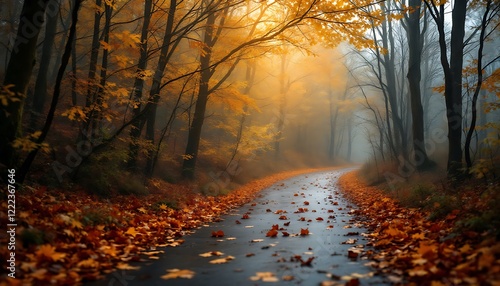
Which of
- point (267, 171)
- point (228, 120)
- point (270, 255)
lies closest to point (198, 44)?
point (270, 255)

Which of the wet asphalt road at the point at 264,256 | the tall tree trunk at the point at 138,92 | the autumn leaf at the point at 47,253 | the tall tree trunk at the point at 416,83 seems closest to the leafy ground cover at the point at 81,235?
the autumn leaf at the point at 47,253

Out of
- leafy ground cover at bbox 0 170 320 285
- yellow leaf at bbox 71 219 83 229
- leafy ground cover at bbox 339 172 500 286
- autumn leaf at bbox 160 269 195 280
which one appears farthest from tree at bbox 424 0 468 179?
yellow leaf at bbox 71 219 83 229

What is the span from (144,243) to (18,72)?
414 centimetres

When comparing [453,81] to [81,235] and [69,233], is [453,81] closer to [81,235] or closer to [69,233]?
[81,235]

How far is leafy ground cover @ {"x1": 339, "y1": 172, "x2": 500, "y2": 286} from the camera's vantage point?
298 cm

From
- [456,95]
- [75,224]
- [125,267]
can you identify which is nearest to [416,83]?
[456,95]

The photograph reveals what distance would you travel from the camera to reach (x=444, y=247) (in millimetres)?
3811

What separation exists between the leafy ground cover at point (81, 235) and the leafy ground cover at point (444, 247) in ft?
10.6

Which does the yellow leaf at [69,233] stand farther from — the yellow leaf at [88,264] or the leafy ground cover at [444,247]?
the leafy ground cover at [444,247]

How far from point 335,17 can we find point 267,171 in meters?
19.0

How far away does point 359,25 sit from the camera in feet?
26.5

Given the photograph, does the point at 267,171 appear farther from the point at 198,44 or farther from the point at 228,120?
the point at 198,44

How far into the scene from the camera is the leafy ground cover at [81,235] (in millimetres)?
3486

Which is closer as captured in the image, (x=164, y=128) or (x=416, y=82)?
(x=164, y=128)
